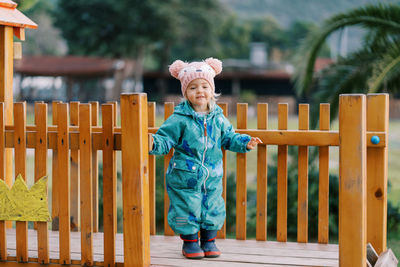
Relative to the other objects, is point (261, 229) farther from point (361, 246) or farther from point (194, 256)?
point (361, 246)

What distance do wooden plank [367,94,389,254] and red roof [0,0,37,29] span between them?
112 inches

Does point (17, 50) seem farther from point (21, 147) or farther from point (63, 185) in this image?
point (63, 185)

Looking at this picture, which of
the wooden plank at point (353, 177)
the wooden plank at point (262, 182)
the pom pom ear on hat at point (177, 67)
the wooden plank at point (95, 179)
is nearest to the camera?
the wooden plank at point (353, 177)

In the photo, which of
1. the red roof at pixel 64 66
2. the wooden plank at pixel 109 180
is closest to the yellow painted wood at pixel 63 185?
the wooden plank at pixel 109 180

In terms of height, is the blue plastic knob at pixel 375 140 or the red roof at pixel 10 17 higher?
the red roof at pixel 10 17

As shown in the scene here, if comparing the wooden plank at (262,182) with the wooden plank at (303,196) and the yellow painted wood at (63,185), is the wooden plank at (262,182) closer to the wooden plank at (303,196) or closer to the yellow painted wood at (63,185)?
the wooden plank at (303,196)

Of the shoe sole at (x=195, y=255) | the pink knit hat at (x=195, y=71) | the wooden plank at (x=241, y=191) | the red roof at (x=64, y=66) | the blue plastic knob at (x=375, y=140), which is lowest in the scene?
the shoe sole at (x=195, y=255)

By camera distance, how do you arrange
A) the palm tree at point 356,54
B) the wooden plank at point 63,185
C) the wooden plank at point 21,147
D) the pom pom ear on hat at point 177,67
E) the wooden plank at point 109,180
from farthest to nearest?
the palm tree at point 356,54, the pom pom ear on hat at point 177,67, the wooden plank at point 21,147, the wooden plank at point 63,185, the wooden plank at point 109,180

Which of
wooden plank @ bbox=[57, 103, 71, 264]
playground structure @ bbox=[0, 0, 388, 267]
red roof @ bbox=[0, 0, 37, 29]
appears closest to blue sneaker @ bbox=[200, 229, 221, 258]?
playground structure @ bbox=[0, 0, 388, 267]

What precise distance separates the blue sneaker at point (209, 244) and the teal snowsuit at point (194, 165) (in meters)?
0.05

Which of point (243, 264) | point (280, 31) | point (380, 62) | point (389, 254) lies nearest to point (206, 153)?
point (243, 264)

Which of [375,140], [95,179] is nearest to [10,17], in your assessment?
[95,179]

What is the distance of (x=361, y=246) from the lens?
2992 millimetres

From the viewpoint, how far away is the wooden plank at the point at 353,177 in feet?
9.68
